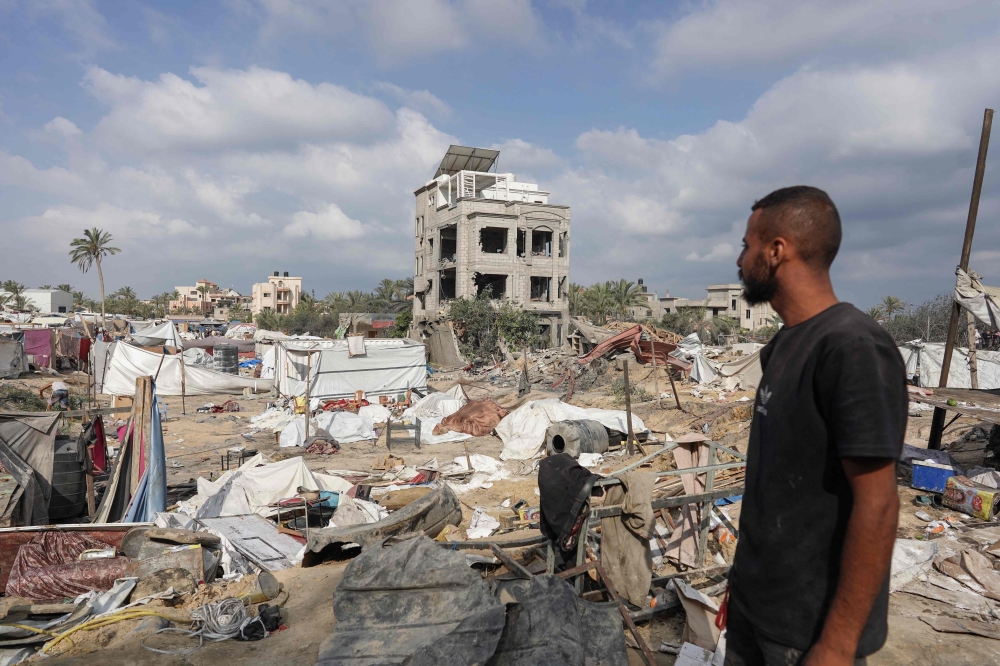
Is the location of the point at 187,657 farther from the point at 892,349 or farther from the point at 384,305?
the point at 384,305

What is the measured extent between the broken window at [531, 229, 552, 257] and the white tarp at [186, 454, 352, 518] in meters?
27.4

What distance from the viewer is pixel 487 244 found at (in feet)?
124

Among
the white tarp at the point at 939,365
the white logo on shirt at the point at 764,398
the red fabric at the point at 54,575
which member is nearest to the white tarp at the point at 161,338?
the red fabric at the point at 54,575

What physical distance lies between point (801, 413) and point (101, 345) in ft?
90.5

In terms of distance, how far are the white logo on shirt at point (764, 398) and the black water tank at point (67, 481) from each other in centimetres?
893

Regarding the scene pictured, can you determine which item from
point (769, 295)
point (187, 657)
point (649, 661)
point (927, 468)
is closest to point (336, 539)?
point (187, 657)

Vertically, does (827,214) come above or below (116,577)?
above

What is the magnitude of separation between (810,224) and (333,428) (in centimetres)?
1516

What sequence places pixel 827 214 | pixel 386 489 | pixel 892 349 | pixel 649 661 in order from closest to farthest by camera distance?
pixel 892 349 → pixel 827 214 → pixel 649 661 → pixel 386 489

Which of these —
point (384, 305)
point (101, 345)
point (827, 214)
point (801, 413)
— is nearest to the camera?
point (801, 413)

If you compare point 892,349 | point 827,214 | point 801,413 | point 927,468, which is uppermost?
point 827,214

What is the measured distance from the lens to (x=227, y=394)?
951 inches

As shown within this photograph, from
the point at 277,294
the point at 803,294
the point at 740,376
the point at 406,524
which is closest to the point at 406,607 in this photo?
the point at 406,524

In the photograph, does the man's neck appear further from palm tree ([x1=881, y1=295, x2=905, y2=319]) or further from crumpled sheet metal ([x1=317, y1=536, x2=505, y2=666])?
palm tree ([x1=881, y1=295, x2=905, y2=319])
